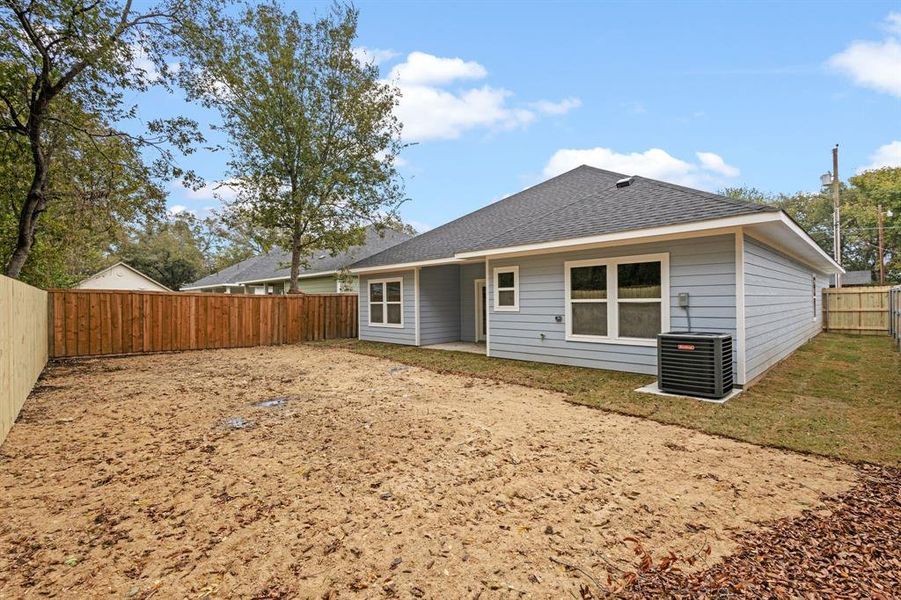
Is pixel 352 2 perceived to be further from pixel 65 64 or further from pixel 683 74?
pixel 683 74

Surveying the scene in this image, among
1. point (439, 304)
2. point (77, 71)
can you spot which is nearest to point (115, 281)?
point (77, 71)

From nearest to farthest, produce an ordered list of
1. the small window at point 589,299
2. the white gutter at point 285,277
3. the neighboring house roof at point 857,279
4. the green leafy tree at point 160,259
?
the small window at point 589,299, the white gutter at point 285,277, the neighboring house roof at point 857,279, the green leafy tree at point 160,259

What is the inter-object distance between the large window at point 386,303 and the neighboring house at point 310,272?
1901 mm

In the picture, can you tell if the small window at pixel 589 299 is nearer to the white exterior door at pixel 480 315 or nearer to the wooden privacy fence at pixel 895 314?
the white exterior door at pixel 480 315

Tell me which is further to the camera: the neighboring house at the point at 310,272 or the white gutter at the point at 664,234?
the neighboring house at the point at 310,272

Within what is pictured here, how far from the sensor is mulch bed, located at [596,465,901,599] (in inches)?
71.7

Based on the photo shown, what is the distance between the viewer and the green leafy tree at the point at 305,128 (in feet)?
41.1

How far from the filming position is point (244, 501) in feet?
8.93

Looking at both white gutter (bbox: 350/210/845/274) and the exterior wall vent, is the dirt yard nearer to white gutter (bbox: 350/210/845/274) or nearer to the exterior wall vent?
the exterior wall vent

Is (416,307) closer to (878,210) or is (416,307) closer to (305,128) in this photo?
(305,128)

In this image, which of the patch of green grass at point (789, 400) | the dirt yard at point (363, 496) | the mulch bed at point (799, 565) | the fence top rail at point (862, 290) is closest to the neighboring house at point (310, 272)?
the patch of green grass at point (789, 400)

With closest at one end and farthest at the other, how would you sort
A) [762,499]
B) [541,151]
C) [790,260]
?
[762,499]
[790,260]
[541,151]

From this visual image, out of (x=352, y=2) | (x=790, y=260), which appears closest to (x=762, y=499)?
(x=790, y=260)

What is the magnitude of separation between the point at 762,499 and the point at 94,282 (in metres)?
30.5
